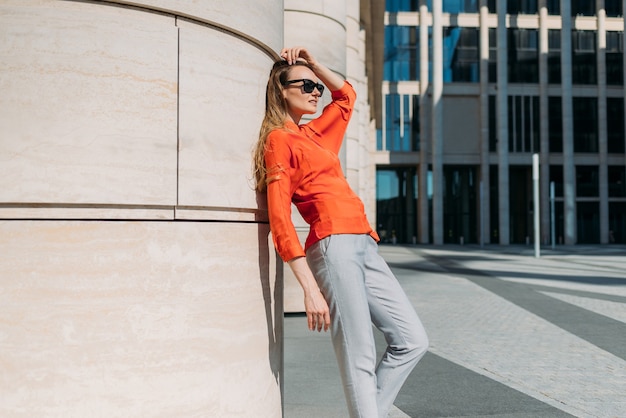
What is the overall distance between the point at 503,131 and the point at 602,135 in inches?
269

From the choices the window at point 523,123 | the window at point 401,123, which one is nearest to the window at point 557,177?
the window at point 523,123

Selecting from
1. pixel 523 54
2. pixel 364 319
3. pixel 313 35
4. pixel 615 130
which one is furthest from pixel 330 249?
pixel 615 130

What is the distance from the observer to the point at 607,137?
4516 cm

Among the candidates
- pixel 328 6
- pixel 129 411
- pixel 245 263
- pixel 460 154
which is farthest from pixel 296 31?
pixel 460 154

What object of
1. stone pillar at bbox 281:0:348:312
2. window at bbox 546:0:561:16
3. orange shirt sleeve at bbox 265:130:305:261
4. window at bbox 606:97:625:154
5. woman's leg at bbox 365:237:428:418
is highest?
window at bbox 546:0:561:16

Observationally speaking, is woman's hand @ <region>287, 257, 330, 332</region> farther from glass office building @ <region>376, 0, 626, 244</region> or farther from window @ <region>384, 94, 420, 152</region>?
window @ <region>384, 94, 420, 152</region>

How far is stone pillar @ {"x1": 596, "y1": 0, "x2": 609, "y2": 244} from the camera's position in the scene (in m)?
45.0

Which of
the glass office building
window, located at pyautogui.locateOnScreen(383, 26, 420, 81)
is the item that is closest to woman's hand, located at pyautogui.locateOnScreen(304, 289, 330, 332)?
the glass office building

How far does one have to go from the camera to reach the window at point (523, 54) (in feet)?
148

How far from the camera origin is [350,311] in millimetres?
2869

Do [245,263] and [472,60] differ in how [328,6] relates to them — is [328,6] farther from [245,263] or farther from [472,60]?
[472,60]

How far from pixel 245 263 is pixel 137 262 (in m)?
0.53

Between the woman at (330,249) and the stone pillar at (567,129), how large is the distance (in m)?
44.3

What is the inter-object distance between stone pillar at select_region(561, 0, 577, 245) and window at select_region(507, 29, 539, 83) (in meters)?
1.82
